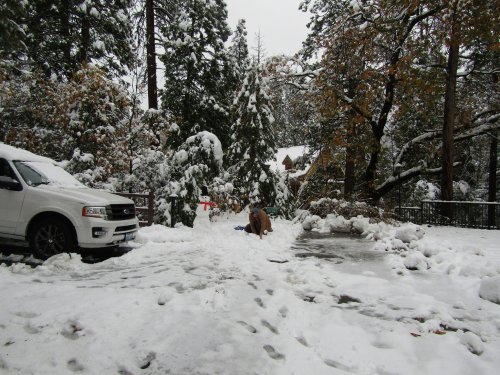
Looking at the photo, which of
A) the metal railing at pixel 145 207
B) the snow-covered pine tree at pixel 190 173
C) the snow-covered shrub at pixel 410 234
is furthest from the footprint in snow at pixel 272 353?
the snow-covered pine tree at pixel 190 173

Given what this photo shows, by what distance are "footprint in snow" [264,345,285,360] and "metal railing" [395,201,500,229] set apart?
38.8 ft

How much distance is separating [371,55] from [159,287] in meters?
15.0

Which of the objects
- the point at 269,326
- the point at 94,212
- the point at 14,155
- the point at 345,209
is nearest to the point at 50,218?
the point at 94,212

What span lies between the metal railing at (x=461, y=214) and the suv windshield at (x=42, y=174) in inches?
470

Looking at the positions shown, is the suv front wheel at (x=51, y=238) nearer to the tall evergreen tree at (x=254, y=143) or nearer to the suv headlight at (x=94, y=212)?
the suv headlight at (x=94, y=212)

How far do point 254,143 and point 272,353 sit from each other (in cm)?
1385

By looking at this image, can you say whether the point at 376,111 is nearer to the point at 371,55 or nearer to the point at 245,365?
the point at 371,55

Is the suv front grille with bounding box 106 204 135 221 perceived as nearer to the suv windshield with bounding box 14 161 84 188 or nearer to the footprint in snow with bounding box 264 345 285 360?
the suv windshield with bounding box 14 161 84 188

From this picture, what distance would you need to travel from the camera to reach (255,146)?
1672 centimetres

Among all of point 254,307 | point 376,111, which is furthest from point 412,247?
point 376,111

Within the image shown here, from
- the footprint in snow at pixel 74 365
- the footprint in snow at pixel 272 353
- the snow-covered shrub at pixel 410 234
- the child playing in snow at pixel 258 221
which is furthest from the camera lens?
the child playing in snow at pixel 258 221

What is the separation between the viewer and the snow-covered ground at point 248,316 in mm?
3145

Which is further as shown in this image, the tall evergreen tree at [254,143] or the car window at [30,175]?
the tall evergreen tree at [254,143]

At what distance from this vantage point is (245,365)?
10.2 ft
